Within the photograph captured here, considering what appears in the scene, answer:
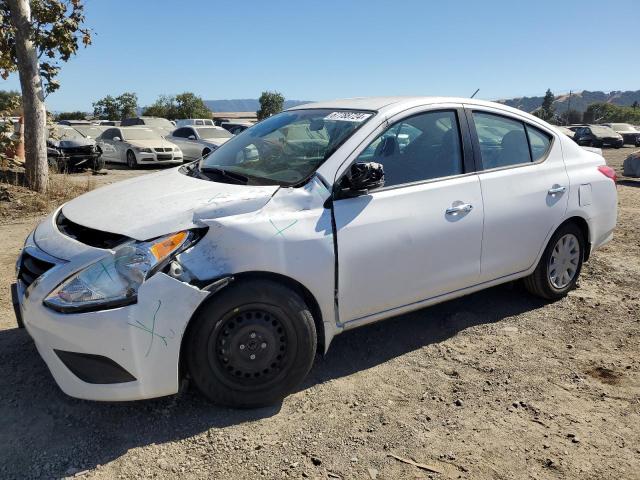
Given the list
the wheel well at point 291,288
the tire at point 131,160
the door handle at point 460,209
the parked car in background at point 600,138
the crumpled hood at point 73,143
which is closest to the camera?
the wheel well at point 291,288

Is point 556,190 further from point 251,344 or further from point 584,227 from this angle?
point 251,344

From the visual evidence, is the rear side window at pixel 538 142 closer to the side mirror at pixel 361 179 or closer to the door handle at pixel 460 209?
the door handle at pixel 460 209

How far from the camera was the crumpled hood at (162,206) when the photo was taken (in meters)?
2.80

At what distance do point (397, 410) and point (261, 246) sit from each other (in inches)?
47.9

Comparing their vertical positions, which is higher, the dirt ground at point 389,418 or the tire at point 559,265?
the tire at point 559,265

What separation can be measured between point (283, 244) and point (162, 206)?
722 mm

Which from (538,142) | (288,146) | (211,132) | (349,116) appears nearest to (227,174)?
(288,146)

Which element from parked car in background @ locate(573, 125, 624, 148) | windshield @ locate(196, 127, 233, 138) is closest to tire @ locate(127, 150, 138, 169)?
windshield @ locate(196, 127, 233, 138)

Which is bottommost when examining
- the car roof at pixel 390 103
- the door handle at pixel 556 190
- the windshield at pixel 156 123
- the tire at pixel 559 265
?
the tire at pixel 559 265

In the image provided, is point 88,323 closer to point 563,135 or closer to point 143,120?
point 563,135

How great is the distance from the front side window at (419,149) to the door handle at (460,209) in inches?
9.5

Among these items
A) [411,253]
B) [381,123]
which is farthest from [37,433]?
[381,123]

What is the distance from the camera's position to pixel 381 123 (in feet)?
11.3

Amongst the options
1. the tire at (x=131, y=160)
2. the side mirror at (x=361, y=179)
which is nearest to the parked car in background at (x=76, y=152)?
the tire at (x=131, y=160)
